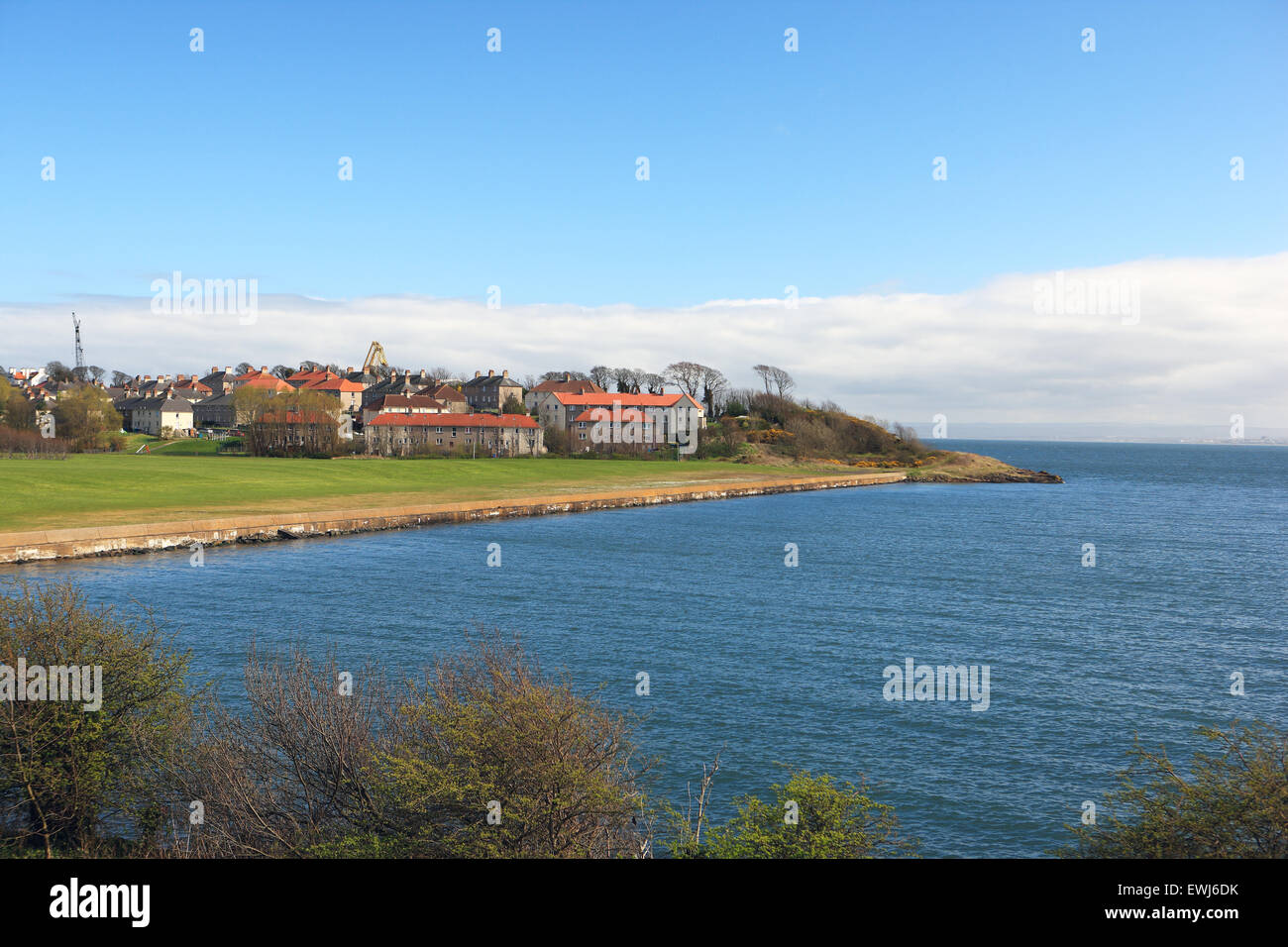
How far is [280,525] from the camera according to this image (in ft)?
192

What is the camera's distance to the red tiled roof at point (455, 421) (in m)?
132

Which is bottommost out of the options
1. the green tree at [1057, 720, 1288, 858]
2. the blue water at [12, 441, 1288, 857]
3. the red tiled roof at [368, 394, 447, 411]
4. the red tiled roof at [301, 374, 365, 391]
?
the blue water at [12, 441, 1288, 857]

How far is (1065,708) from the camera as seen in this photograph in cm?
2478

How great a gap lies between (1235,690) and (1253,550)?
139ft

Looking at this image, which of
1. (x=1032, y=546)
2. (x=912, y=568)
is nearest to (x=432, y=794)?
(x=912, y=568)

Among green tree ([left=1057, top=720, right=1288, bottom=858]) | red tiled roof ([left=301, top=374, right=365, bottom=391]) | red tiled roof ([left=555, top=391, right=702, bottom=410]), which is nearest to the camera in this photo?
green tree ([left=1057, top=720, right=1288, bottom=858])

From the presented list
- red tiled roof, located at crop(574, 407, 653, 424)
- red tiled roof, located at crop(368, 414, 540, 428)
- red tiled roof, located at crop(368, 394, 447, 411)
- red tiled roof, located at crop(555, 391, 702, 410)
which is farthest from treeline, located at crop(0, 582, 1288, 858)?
red tiled roof, located at crop(555, 391, 702, 410)

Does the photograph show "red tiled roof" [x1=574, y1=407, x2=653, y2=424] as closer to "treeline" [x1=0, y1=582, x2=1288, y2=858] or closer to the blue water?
the blue water

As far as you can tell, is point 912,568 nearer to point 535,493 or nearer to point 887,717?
point 887,717

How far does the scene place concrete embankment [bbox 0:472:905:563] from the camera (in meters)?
46.8

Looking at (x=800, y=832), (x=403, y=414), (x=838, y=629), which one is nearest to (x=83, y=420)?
(x=403, y=414)

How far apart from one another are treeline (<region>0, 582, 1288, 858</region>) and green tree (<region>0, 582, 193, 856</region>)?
1.3 inches

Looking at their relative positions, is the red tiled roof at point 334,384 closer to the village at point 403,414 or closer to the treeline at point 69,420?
the village at point 403,414

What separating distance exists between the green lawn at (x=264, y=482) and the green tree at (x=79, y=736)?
134 ft
